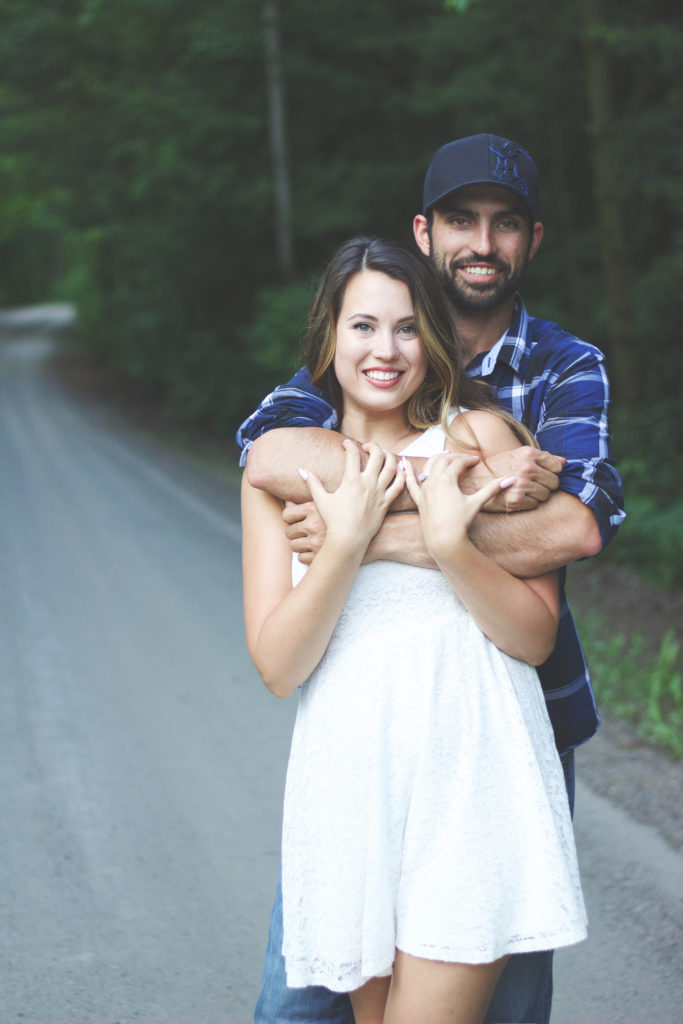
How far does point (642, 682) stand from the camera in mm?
6066

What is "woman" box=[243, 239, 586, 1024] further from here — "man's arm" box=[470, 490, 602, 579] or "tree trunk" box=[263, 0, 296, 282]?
"tree trunk" box=[263, 0, 296, 282]

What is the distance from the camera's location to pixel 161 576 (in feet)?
28.6

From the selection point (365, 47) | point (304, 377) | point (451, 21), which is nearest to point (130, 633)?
point (304, 377)

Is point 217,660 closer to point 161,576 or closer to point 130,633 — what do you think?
point 130,633

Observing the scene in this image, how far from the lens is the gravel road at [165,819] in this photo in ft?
11.2

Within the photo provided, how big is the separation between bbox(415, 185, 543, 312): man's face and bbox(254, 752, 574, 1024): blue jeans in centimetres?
109

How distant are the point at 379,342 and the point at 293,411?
27 cm

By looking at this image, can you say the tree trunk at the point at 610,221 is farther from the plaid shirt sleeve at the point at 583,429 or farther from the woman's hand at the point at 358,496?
the woman's hand at the point at 358,496

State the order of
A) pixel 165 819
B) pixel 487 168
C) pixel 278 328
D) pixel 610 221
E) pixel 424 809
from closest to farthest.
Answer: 1. pixel 424 809
2. pixel 487 168
3. pixel 165 819
4. pixel 610 221
5. pixel 278 328

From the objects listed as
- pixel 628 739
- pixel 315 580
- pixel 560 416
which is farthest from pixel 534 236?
pixel 628 739

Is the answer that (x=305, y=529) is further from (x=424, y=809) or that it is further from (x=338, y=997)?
(x=338, y=997)

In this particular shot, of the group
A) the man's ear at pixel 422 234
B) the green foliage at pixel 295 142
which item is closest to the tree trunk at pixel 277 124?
the green foliage at pixel 295 142

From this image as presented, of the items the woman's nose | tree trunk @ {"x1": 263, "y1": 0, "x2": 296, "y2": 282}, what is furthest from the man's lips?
tree trunk @ {"x1": 263, "y1": 0, "x2": 296, "y2": 282}

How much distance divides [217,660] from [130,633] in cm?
83
